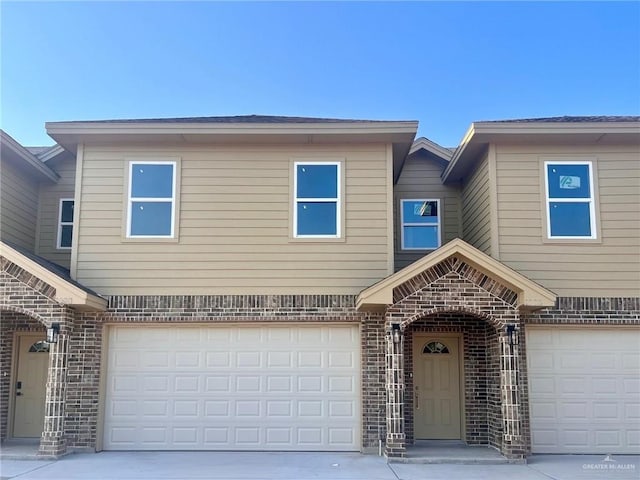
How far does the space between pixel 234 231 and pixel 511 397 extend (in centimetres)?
544

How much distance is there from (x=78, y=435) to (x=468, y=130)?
8.64 m

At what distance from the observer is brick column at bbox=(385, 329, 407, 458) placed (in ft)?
29.8

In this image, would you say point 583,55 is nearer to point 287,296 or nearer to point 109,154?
point 287,296

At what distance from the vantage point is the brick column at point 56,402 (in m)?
9.05

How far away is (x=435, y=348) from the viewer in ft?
35.9

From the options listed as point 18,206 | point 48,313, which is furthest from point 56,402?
point 18,206

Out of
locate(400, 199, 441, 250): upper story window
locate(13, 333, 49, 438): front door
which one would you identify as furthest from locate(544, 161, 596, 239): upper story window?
locate(13, 333, 49, 438): front door

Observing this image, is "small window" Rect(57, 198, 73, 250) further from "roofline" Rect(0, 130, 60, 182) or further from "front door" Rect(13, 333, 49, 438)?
"front door" Rect(13, 333, 49, 438)

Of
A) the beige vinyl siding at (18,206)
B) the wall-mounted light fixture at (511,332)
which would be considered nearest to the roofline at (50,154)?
the beige vinyl siding at (18,206)

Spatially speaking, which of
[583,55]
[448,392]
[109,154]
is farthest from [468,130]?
[583,55]

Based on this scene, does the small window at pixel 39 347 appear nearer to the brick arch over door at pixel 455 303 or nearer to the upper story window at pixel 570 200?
the brick arch over door at pixel 455 303

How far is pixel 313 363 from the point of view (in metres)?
10.1

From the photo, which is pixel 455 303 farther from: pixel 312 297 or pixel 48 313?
pixel 48 313

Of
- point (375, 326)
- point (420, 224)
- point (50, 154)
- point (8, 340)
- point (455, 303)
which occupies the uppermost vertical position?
point (50, 154)
